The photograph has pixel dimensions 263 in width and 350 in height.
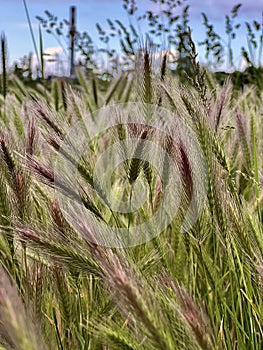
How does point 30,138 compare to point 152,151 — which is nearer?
point 152,151

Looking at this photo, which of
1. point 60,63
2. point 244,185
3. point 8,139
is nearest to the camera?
point 8,139

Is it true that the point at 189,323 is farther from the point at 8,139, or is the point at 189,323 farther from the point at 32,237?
the point at 8,139

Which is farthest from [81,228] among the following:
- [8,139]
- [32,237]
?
[8,139]

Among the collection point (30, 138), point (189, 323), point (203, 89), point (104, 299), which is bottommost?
point (104, 299)

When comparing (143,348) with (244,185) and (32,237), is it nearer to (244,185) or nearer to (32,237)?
(32,237)

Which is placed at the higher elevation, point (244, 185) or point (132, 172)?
point (132, 172)

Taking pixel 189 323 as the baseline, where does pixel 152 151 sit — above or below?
above

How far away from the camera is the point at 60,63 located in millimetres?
3436

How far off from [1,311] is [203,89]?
0.51 meters

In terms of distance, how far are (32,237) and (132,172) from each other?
24cm

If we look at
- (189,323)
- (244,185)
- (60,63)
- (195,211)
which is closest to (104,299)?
(195,211)

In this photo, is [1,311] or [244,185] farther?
[244,185]

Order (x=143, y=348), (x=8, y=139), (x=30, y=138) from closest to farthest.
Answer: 1. (x=143, y=348)
2. (x=8, y=139)
3. (x=30, y=138)

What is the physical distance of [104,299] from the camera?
0.92 metres
